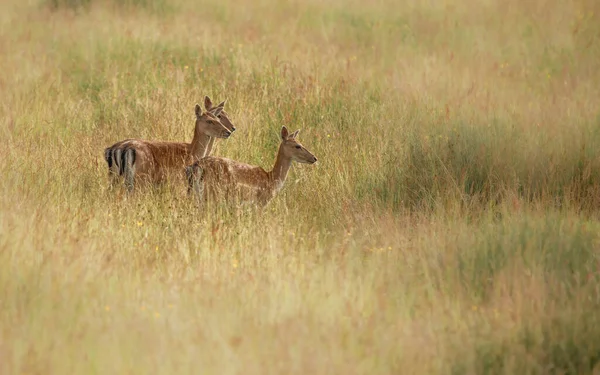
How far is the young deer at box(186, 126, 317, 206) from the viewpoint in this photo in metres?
8.78

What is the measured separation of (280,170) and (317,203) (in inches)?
28.7

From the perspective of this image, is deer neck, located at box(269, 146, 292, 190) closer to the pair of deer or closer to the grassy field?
the pair of deer

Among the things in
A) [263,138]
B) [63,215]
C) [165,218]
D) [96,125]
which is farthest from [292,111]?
[63,215]

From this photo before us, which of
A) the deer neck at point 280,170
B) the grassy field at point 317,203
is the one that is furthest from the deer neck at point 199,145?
the deer neck at point 280,170

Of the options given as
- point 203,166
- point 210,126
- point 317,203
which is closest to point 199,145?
point 210,126

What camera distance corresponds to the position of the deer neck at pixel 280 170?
30.2 ft

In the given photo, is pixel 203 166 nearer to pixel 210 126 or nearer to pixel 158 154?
pixel 158 154

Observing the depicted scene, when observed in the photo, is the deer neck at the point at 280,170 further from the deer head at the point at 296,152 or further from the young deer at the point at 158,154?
the young deer at the point at 158,154

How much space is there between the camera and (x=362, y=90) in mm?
11961

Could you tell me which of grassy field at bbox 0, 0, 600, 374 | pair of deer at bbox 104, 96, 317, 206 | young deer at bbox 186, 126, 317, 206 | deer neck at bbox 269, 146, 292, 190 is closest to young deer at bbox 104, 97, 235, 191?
pair of deer at bbox 104, 96, 317, 206

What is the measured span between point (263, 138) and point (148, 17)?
659cm

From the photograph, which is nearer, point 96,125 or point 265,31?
point 96,125

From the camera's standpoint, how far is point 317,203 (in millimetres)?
8719

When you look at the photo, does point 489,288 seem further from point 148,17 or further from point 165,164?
point 148,17
